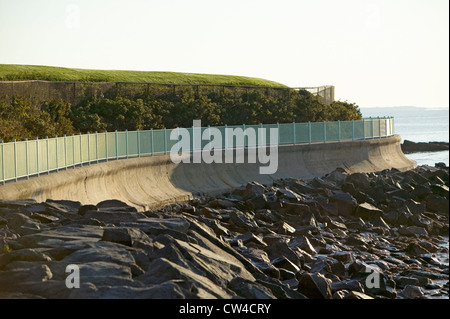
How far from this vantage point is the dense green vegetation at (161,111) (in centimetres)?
3266

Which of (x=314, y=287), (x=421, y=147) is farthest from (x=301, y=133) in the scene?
(x=421, y=147)

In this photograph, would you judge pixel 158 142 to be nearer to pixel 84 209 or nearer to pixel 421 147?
pixel 84 209

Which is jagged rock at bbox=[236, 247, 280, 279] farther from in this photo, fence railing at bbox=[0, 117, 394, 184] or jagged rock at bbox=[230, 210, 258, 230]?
fence railing at bbox=[0, 117, 394, 184]

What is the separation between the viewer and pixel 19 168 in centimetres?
2156

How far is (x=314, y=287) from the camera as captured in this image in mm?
15203

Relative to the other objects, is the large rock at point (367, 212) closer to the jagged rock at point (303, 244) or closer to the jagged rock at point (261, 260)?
the jagged rock at point (303, 244)

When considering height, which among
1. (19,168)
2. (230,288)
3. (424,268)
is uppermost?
(19,168)

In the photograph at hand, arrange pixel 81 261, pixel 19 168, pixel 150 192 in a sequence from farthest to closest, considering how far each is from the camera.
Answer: pixel 150 192, pixel 19 168, pixel 81 261

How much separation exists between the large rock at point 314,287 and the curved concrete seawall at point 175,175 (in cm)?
786

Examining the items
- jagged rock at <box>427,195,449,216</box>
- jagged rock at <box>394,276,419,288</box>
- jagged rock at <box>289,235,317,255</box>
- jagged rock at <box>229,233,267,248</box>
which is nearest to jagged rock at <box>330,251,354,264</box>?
jagged rock at <box>289,235,317,255</box>

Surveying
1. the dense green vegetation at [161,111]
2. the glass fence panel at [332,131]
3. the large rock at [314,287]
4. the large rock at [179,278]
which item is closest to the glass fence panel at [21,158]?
the dense green vegetation at [161,111]

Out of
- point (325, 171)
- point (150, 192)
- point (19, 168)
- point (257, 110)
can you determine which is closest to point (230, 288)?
point (19, 168)

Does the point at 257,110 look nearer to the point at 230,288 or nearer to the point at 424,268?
the point at 424,268
